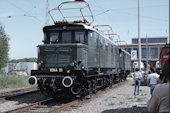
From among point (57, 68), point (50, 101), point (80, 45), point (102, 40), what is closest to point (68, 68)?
point (57, 68)

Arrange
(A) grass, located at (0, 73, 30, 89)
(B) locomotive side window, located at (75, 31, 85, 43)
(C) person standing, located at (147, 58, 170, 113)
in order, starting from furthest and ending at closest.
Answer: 1. (A) grass, located at (0, 73, 30, 89)
2. (B) locomotive side window, located at (75, 31, 85, 43)
3. (C) person standing, located at (147, 58, 170, 113)

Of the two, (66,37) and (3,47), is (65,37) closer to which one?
(66,37)

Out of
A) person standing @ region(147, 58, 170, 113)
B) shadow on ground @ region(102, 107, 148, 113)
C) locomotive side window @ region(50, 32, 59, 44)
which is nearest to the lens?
person standing @ region(147, 58, 170, 113)

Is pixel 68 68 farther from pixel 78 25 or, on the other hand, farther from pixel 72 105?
pixel 78 25

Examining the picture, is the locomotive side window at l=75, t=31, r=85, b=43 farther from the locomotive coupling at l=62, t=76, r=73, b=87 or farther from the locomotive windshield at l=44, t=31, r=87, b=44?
the locomotive coupling at l=62, t=76, r=73, b=87

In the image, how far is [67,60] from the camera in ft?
35.1

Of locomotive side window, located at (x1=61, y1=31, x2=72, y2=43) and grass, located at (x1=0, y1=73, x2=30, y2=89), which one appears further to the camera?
→ grass, located at (x1=0, y1=73, x2=30, y2=89)

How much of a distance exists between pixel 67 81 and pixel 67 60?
46.5 inches

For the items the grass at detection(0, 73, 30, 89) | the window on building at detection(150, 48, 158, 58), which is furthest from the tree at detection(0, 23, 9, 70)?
the window on building at detection(150, 48, 158, 58)

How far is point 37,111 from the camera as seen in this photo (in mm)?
8812

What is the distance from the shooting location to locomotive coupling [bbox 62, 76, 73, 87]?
989 centimetres

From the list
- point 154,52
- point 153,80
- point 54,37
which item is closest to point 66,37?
point 54,37

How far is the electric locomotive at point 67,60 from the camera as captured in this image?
34.4ft

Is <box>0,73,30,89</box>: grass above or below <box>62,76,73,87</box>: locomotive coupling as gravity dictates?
below
